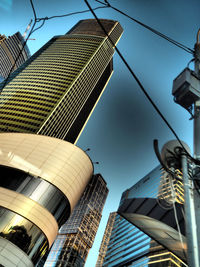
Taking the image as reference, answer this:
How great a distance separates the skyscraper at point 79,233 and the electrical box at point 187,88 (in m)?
157

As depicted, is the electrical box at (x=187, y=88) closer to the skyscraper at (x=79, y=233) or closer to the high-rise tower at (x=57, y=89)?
the high-rise tower at (x=57, y=89)

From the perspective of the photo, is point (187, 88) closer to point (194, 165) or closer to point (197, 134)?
point (197, 134)

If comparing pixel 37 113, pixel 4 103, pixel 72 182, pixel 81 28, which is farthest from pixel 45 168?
pixel 81 28

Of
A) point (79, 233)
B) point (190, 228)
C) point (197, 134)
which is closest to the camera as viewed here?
point (190, 228)

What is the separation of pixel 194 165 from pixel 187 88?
9.89 feet

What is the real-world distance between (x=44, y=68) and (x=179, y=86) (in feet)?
469

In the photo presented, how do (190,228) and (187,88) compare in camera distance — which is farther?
(187,88)

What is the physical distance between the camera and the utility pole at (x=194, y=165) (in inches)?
127

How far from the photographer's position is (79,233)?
152250 mm

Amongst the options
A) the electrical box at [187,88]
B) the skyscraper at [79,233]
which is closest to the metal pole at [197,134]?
the electrical box at [187,88]

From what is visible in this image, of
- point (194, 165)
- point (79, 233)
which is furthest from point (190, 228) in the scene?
point (79, 233)

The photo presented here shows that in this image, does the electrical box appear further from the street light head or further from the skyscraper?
the skyscraper

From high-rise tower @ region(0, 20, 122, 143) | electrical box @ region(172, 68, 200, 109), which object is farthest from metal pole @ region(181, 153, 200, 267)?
high-rise tower @ region(0, 20, 122, 143)

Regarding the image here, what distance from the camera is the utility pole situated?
10.6 feet
